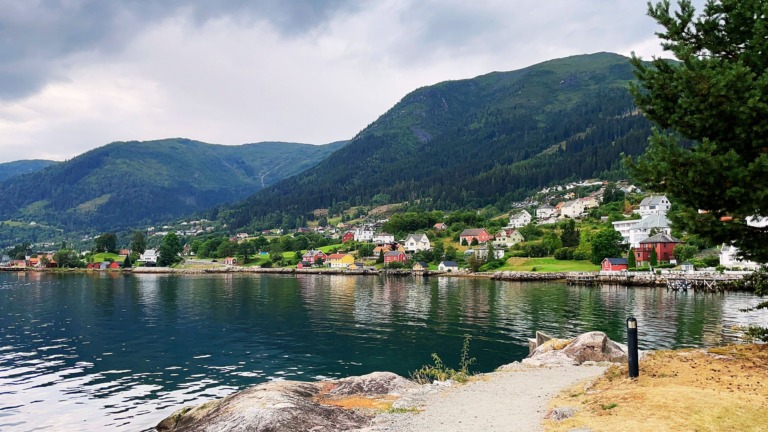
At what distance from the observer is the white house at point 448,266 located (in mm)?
135375

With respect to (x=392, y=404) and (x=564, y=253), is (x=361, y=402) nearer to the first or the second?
(x=392, y=404)

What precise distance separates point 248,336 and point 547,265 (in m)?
88.4

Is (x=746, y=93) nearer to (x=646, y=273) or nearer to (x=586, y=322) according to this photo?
(x=586, y=322)

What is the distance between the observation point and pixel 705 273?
8612 centimetres

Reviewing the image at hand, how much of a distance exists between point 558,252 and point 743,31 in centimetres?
11068

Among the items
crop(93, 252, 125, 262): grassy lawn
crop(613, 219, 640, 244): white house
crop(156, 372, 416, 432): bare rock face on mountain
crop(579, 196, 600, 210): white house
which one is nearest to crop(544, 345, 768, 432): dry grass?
crop(156, 372, 416, 432): bare rock face on mountain

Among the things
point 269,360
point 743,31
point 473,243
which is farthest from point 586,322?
point 473,243

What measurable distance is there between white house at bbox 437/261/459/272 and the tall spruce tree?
119 metres

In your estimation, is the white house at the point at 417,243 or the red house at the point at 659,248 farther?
the white house at the point at 417,243

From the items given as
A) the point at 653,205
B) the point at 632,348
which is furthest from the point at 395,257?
the point at 632,348

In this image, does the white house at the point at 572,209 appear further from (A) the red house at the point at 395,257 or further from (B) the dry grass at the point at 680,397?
(B) the dry grass at the point at 680,397

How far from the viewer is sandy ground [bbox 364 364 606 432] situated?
14.2 metres

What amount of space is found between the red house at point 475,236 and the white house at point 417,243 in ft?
40.5

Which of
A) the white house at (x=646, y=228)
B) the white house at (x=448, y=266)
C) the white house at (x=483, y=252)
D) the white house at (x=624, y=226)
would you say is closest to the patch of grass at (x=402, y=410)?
the white house at (x=646, y=228)
